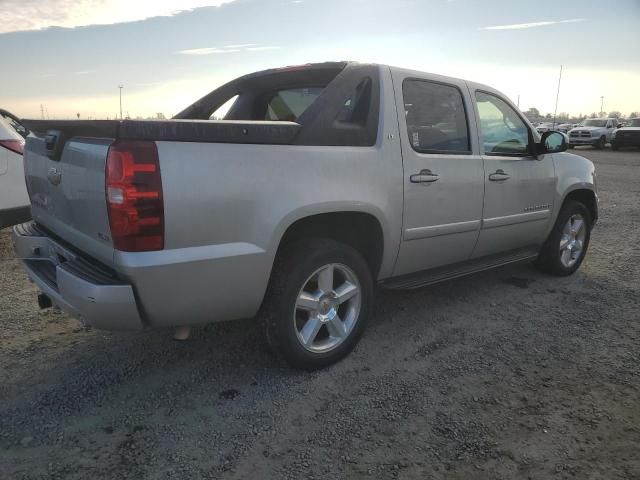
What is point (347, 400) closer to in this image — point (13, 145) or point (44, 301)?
point (44, 301)

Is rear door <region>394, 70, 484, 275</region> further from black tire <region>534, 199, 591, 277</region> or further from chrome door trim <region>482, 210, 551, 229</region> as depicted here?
black tire <region>534, 199, 591, 277</region>

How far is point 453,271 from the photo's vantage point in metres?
3.90

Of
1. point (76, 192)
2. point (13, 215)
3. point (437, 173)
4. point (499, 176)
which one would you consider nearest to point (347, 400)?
point (437, 173)

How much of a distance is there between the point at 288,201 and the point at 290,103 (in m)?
1.49

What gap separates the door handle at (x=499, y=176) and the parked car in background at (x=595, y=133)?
89.4ft

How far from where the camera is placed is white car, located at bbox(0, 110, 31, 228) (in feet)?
16.6

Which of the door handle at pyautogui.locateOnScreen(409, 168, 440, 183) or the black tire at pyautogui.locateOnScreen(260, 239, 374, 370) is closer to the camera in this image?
the black tire at pyautogui.locateOnScreen(260, 239, 374, 370)

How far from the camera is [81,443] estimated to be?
7.94 feet

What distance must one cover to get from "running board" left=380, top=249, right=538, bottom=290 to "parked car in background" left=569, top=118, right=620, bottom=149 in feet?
87.5

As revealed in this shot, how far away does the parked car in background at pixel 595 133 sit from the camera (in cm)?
2758

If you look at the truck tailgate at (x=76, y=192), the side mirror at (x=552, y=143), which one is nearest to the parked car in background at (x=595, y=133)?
the side mirror at (x=552, y=143)

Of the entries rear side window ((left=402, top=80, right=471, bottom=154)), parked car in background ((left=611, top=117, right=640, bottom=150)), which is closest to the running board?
rear side window ((left=402, top=80, right=471, bottom=154))

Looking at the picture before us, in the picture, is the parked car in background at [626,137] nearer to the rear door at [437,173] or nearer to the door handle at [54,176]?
the rear door at [437,173]

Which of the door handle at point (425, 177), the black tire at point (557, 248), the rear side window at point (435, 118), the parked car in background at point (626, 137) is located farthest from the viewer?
the parked car in background at point (626, 137)
